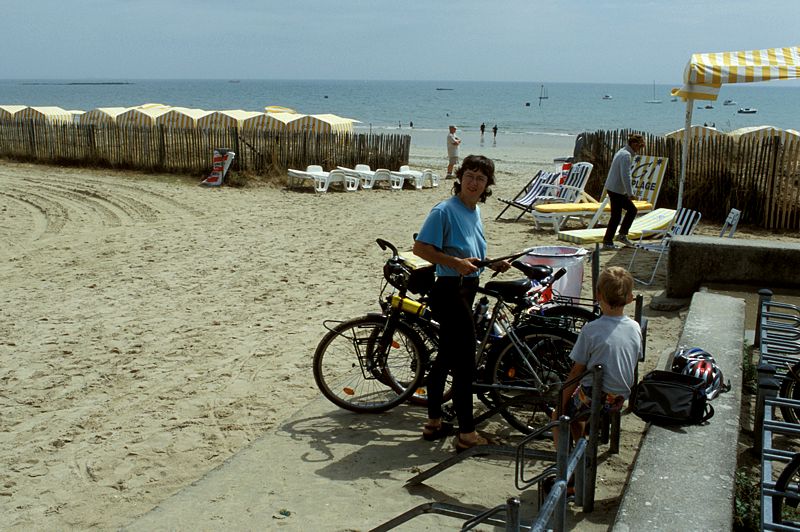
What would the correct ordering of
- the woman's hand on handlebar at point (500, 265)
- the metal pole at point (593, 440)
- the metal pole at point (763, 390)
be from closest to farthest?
the metal pole at point (593, 440), the metal pole at point (763, 390), the woman's hand on handlebar at point (500, 265)

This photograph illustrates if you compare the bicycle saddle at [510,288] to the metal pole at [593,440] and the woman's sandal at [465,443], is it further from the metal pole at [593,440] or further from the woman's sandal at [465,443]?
the metal pole at [593,440]

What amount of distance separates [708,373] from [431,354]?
5.55ft

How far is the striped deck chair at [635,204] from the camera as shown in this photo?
12391 millimetres

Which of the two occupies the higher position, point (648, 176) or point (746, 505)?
point (648, 176)

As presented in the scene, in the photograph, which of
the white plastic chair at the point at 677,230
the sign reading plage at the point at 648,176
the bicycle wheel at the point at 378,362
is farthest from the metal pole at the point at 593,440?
the sign reading plage at the point at 648,176

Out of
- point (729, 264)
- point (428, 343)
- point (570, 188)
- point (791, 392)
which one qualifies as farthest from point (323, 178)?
point (791, 392)

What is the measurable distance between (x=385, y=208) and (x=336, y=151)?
4.73 m

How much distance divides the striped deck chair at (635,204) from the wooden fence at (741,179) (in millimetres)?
1109

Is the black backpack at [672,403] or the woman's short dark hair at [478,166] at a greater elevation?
the woman's short dark hair at [478,166]

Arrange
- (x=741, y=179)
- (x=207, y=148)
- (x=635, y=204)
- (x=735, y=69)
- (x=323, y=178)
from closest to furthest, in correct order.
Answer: (x=735, y=69)
(x=635, y=204)
(x=741, y=179)
(x=323, y=178)
(x=207, y=148)

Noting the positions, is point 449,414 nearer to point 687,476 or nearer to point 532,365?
point 532,365

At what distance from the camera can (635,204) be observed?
12297 mm

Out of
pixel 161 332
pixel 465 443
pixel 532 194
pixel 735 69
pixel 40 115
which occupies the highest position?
pixel 735 69

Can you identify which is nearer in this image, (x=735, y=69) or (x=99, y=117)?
(x=735, y=69)
